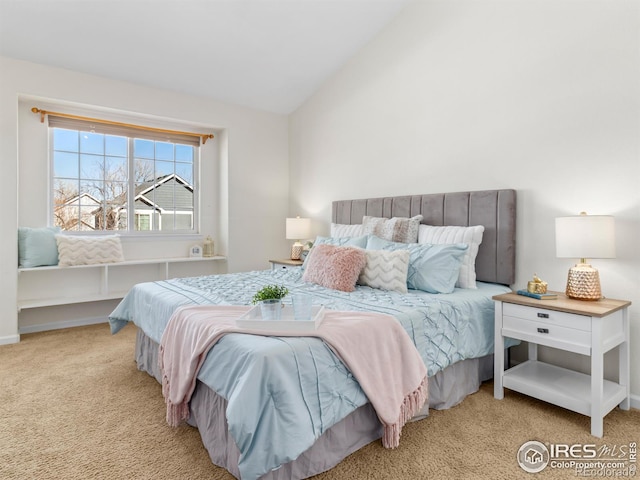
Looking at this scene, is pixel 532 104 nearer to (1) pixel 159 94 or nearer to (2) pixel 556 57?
(2) pixel 556 57

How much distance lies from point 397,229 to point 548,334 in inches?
53.9

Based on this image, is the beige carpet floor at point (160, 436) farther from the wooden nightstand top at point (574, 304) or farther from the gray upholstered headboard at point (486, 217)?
the gray upholstered headboard at point (486, 217)

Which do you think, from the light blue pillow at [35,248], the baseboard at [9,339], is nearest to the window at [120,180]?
the light blue pillow at [35,248]

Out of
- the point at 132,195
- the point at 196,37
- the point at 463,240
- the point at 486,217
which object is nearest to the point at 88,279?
the point at 132,195

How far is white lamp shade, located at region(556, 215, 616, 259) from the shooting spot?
2.13m

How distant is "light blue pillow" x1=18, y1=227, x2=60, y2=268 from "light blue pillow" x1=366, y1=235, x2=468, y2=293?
3310 millimetres

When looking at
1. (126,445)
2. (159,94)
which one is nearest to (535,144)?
(126,445)

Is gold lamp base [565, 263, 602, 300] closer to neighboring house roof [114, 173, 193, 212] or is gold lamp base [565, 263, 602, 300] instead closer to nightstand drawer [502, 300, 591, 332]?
nightstand drawer [502, 300, 591, 332]

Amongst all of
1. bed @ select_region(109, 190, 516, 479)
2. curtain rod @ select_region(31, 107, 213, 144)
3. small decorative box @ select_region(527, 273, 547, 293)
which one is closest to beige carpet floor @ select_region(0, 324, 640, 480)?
bed @ select_region(109, 190, 516, 479)

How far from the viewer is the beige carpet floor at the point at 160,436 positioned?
65.5 inches

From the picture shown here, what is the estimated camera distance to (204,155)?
15.8 feet

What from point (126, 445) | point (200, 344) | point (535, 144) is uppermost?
point (535, 144)

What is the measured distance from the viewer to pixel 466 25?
3076 millimetres

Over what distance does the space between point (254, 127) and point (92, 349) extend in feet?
10.00
